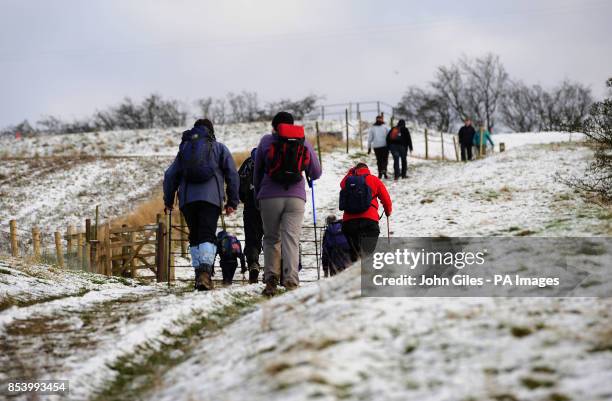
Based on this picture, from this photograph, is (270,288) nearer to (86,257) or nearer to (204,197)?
(204,197)

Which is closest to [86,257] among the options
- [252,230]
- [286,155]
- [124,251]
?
[124,251]

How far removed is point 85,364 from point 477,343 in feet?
8.25

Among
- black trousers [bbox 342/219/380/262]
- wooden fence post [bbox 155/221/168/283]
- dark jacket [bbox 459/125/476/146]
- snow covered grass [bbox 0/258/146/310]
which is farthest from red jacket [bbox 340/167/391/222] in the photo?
dark jacket [bbox 459/125/476/146]

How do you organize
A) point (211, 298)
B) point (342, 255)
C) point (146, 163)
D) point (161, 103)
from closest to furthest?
point (211, 298) → point (342, 255) → point (146, 163) → point (161, 103)

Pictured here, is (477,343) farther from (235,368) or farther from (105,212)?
(105,212)

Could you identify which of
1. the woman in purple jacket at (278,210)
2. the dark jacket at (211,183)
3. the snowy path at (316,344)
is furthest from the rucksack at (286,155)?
the snowy path at (316,344)

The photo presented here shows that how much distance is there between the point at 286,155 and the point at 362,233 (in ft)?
6.20

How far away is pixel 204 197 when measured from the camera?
324 inches

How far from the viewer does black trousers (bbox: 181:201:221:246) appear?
327 inches

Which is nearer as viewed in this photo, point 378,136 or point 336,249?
point 336,249

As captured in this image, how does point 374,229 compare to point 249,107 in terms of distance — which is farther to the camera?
point 249,107

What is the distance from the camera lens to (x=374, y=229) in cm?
925

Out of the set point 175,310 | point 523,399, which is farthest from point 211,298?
point 523,399

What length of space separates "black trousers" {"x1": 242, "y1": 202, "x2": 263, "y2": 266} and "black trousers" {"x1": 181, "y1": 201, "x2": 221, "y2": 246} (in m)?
1.72
